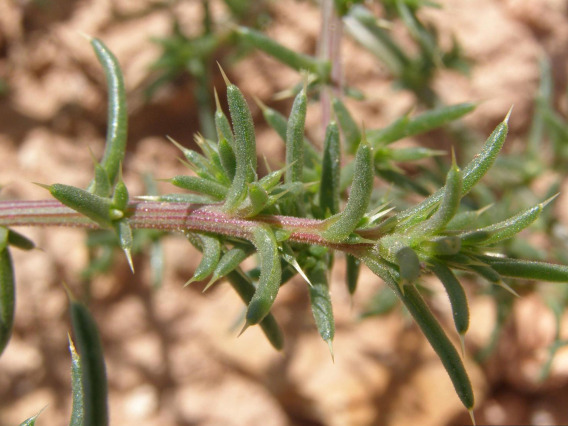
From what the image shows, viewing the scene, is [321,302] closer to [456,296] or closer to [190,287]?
[456,296]

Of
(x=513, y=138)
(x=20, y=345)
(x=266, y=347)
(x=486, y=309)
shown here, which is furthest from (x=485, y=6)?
(x=20, y=345)

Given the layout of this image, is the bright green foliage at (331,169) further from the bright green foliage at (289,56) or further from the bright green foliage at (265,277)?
the bright green foliage at (289,56)

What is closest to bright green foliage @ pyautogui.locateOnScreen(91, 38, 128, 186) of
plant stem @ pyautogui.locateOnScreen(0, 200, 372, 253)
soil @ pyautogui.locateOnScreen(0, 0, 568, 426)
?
plant stem @ pyautogui.locateOnScreen(0, 200, 372, 253)

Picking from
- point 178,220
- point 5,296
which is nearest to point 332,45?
point 178,220

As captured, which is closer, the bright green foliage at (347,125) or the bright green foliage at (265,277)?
the bright green foliage at (265,277)

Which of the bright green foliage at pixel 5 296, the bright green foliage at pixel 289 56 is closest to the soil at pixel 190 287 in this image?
the bright green foliage at pixel 289 56

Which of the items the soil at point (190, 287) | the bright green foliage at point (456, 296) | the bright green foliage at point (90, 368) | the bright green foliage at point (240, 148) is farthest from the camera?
the soil at point (190, 287)

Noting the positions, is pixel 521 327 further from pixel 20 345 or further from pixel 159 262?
pixel 20 345
